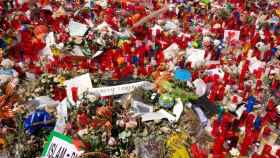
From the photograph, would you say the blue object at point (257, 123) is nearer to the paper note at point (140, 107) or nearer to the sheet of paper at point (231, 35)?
the paper note at point (140, 107)

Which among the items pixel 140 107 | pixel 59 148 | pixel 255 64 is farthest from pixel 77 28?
pixel 59 148

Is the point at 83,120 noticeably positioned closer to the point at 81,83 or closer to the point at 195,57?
the point at 81,83

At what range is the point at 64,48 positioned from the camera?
773cm

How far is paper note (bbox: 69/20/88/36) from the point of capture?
836 cm

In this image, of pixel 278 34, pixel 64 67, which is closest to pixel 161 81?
pixel 64 67

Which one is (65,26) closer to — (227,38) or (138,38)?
(138,38)

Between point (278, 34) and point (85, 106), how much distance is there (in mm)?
5812

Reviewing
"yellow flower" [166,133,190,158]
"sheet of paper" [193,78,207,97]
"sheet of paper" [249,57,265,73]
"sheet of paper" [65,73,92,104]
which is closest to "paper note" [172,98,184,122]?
"yellow flower" [166,133,190,158]

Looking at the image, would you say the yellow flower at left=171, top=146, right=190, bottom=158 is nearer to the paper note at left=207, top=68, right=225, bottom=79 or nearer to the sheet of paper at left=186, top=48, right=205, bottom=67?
the paper note at left=207, top=68, right=225, bottom=79

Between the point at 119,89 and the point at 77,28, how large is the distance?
9.56 feet

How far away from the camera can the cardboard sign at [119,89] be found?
19.6 feet

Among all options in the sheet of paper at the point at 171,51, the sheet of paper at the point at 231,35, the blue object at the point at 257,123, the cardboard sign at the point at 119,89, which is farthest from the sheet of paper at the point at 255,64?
the cardboard sign at the point at 119,89

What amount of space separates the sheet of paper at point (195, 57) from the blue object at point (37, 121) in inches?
120

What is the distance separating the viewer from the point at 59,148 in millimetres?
4871
